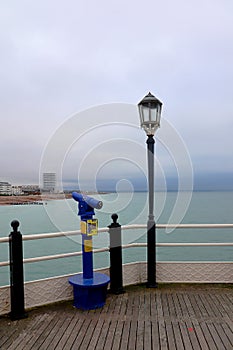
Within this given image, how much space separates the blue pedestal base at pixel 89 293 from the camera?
11.5ft

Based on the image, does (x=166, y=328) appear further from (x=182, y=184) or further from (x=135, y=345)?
(x=182, y=184)

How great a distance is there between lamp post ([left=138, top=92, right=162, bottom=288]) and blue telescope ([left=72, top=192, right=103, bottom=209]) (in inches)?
41.4

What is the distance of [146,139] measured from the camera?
4422 millimetres

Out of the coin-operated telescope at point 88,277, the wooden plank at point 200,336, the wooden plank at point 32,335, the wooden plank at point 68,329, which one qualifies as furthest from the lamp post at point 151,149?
the wooden plank at point 32,335

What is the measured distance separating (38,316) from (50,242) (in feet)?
40.8

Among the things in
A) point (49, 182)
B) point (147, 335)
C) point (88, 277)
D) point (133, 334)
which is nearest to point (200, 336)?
point (147, 335)

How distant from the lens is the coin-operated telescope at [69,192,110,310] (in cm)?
353

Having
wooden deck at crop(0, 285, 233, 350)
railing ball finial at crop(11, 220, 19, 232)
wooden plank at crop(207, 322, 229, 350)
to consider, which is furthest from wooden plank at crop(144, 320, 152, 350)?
railing ball finial at crop(11, 220, 19, 232)

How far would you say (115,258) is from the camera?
13.6 ft

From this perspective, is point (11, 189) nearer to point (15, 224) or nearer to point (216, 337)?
point (15, 224)

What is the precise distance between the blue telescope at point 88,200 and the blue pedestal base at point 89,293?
83 cm

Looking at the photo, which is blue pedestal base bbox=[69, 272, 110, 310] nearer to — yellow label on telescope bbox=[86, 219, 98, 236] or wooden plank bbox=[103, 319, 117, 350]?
wooden plank bbox=[103, 319, 117, 350]

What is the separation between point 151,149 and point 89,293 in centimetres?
199

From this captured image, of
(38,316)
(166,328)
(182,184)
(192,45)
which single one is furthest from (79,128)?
(192,45)
